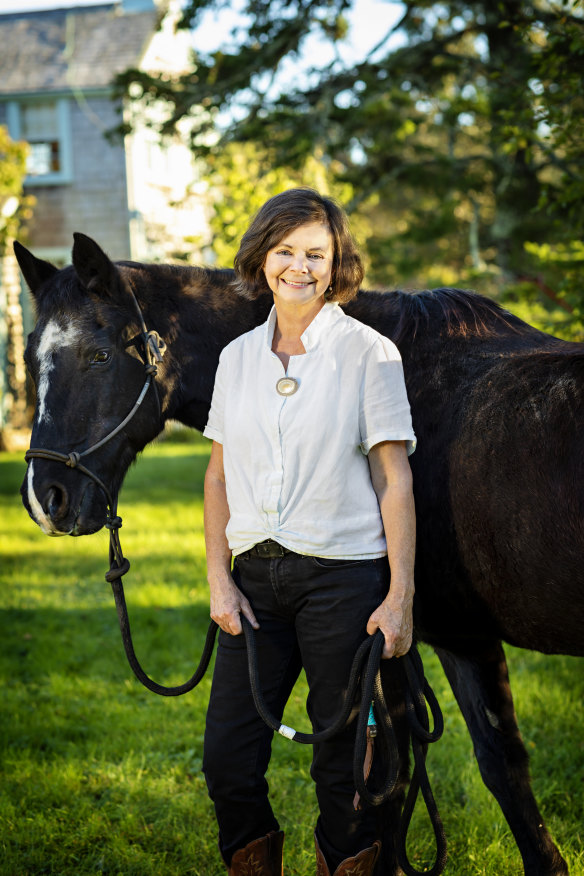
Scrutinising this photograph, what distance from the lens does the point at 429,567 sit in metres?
2.41

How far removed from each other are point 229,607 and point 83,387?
889 mm

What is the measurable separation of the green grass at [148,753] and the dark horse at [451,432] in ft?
2.33

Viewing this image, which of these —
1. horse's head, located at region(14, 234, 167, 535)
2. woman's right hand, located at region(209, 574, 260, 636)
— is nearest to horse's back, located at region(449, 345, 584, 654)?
woman's right hand, located at region(209, 574, 260, 636)

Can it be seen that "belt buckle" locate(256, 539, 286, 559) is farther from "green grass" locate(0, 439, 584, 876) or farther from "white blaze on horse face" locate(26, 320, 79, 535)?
"green grass" locate(0, 439, 584, 876)

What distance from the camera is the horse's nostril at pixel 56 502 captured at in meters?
2.40

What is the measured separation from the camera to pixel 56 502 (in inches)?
96.0

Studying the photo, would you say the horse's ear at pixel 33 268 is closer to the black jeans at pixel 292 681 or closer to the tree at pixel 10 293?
the black jeans at pixel 292 681

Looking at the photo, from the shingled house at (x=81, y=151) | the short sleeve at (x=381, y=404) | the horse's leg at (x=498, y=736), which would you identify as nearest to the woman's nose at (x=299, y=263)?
the short sleeve at (x=381, y=404)

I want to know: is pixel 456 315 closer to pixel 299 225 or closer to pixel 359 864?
pixel 299 225

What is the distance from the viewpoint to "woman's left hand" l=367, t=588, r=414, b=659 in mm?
2010

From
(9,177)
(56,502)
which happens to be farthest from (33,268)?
(9,177)

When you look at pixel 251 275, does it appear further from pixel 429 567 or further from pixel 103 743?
pixel 103 743

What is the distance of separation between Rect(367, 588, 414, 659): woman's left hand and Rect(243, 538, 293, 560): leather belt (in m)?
0.28

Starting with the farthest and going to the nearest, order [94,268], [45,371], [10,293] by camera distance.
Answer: [10,293] < [94,268] < [45,371]
